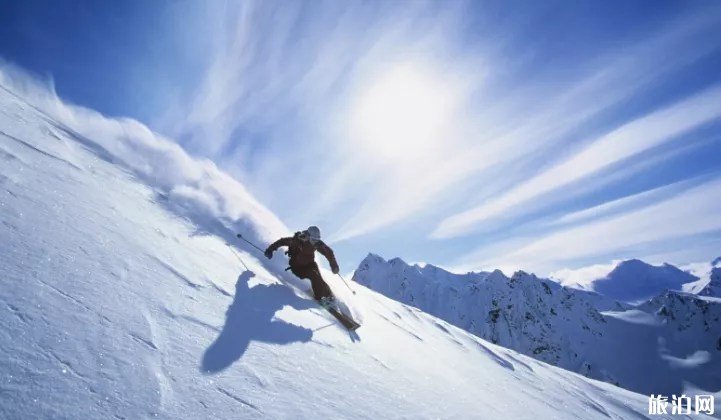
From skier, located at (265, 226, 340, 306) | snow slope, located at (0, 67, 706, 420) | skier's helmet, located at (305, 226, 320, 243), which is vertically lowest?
snow slope, located at (0, 67, 706, 420)

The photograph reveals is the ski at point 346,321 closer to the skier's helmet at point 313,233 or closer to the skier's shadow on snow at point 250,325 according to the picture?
the skier's shadow on snow at point 250,325

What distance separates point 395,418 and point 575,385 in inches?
424

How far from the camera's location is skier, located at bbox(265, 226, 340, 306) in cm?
861

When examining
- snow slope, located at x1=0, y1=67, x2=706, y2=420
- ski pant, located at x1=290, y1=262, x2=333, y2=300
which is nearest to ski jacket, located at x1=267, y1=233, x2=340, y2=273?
ski pant, located at x1=290, y1=262, x2=333, y2=300

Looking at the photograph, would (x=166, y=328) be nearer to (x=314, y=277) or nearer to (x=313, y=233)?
(x=314, y=277)

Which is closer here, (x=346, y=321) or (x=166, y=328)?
(x=166, y=328)

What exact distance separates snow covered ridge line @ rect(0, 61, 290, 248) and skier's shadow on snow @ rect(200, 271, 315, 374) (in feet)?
→ 11.4

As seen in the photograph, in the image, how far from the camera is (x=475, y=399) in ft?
21.5

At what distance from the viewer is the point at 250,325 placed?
5195 millimetres

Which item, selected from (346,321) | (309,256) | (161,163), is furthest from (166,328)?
(161,163)

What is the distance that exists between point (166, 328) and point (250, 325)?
4.48ft

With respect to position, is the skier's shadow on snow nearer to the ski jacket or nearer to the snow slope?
the snow slope

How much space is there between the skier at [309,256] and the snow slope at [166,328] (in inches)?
19.6

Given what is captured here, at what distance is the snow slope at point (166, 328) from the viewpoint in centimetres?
294
